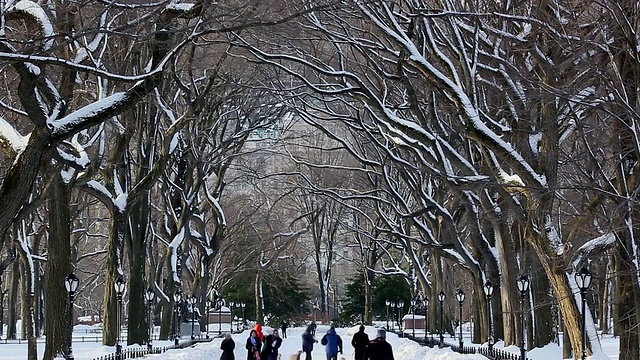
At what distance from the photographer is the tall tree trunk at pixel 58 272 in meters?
22.6

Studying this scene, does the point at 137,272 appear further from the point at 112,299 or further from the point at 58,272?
the point at 58,272

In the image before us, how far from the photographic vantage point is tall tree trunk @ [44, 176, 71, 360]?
890 inches

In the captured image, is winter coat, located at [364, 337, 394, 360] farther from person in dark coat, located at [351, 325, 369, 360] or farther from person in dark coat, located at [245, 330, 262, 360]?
person in dark coat, located at [245, 330, 262, 360]

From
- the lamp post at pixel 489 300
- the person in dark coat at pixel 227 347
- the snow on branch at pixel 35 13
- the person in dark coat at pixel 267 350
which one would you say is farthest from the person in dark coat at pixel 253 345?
the snow on branch at pixel 35 13

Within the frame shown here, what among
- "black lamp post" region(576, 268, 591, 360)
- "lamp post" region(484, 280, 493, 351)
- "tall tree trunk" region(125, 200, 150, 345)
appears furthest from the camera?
"tall tree trunk" region(125, 200, 150, 345)

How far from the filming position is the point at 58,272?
2283cm

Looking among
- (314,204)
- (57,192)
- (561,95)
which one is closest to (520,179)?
(561,95)

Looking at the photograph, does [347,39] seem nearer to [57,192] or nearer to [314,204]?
[57,192]

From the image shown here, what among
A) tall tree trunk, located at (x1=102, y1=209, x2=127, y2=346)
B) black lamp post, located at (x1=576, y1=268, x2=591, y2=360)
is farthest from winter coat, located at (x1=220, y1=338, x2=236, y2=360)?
tall tree trunk, located at (x1=102, y1=209, x2=127, y2=346)

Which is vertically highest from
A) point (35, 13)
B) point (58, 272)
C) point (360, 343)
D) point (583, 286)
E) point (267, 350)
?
point (35, 13)

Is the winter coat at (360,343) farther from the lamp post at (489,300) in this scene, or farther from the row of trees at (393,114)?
the lamp post at (489,300)

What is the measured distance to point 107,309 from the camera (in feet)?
96.2

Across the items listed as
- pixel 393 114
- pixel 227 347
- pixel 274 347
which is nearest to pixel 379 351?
pixel 227 347

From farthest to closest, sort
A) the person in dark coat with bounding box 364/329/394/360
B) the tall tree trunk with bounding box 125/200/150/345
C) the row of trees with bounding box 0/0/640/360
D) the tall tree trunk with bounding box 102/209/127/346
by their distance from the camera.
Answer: the tall tree trunk with bounding box 125/200/150/345, the tall tree trunk with bounding box 102/209/127/346, the person in dark coat with bounding box 364/329/394/360, the row of trees with bounding box 0/0/640/360
